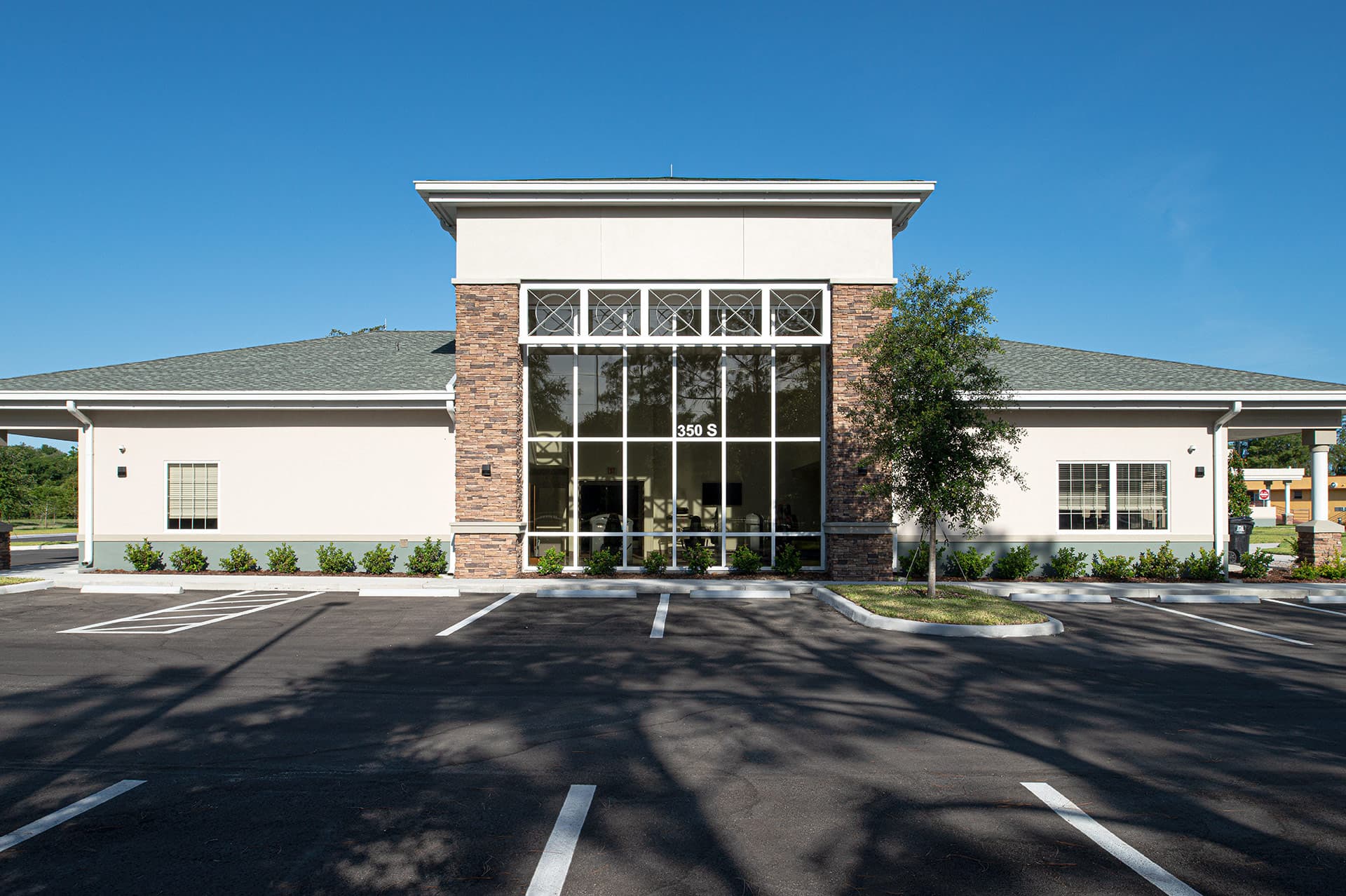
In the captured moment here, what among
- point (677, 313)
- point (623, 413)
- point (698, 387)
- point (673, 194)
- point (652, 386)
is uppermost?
point (673, 194)

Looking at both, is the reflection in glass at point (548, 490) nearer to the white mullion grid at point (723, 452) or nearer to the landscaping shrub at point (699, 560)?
the landscaping shrub at point (699, 560)

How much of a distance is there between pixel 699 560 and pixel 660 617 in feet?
14.2

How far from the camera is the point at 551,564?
52.7ft

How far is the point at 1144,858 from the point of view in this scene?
4.19 m

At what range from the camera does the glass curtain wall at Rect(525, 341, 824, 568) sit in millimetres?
16719

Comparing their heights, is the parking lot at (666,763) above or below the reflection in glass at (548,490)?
below

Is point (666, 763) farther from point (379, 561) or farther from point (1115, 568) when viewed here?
point (1115, 568)

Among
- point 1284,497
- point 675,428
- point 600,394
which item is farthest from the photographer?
point 1284,497

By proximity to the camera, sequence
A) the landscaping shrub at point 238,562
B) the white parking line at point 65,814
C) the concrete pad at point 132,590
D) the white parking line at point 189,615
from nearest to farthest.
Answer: the white parking line at point 65,814, the white parking line at point 189,615, the concrete pad at point 132,590, the landscaping shrub at point 238,562

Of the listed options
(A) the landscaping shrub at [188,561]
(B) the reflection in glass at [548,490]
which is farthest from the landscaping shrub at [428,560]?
A: (A) the landscaping shrub at [188,561]

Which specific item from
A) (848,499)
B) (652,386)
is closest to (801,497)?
(848,499)

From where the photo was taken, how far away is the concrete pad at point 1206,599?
14.0 meters

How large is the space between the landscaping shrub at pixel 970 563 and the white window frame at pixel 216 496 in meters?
16.5

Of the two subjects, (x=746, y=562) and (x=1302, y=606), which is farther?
(x=746, y=562)
